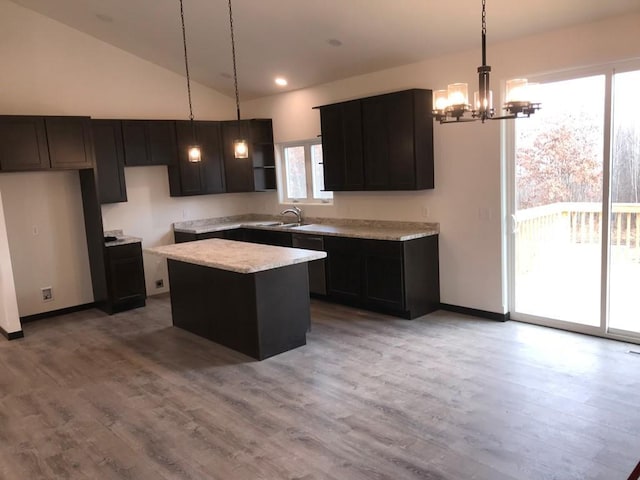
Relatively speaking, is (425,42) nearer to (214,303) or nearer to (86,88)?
(214,303)

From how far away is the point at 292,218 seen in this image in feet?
24.4

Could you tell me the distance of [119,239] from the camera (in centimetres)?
629

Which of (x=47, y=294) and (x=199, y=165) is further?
(x=199, y=165)

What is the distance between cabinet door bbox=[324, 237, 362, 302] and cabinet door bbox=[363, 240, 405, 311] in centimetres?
12

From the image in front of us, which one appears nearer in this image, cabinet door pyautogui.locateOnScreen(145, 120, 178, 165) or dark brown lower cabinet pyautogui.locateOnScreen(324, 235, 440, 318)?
dark brown lower cabinet pyautogui.locateOnScreen(324, 235, 440, 318)

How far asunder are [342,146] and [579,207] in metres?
2.69

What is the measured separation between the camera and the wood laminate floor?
284 cm

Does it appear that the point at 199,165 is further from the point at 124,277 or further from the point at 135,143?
the point at 124,277

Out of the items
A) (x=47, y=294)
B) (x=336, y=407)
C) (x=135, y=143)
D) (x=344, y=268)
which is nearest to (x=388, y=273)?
(x=344, y=268)

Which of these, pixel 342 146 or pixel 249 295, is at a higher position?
pixel 342 146

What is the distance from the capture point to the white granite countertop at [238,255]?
4145 mm

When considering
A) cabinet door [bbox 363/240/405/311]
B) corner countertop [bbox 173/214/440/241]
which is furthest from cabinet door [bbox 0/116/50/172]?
cabinet door [bbox 363/240/405/311]

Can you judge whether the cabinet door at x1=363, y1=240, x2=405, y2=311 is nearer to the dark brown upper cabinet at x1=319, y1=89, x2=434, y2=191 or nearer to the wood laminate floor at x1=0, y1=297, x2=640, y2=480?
the wood laminate floor at x1=0, y1=297, x2=640, y2=480

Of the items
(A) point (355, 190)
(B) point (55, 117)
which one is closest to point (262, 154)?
(A) point (355, 190)
